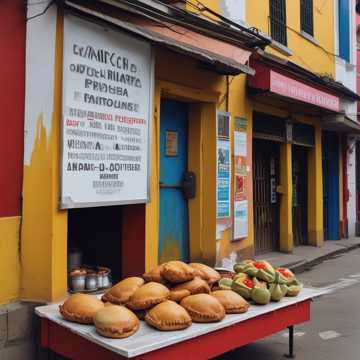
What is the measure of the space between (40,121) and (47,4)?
42.0 inches

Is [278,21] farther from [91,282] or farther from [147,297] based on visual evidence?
[147,297]

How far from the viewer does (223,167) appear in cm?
822

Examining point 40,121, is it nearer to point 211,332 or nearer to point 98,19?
point 98,19

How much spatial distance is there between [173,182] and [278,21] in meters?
4.89

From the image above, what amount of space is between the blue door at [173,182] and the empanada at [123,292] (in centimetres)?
294

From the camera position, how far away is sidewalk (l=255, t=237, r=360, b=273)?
1005cm

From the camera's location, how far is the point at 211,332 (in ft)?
13.5

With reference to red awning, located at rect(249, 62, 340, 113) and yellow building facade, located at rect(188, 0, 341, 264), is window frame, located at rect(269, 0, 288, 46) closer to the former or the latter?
yellow building facade, located at rect(188, 0, 341, 264)

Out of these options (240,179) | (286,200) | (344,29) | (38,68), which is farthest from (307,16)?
(38,68)

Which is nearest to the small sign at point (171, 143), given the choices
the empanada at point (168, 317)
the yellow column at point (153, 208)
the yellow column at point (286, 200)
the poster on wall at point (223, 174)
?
the poster on wall at point (223, 174)

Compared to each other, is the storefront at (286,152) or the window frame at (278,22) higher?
the window frame at (278,22)

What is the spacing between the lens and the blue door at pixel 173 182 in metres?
7.53

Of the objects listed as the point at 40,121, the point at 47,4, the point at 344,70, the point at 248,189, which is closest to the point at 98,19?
the point at 47,4

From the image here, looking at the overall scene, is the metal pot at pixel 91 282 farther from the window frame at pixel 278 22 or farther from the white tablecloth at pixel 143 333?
the window frame at pixel 278 22
